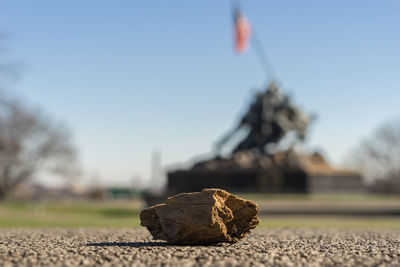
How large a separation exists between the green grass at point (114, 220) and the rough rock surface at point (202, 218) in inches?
306

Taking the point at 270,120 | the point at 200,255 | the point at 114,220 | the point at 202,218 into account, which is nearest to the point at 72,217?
the point at 114,220

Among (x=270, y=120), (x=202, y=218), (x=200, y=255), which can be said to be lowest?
(x=200, y=255)

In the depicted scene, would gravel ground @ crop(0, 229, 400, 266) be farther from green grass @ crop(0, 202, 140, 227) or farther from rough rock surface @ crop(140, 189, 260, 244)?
green grass @ crop(0, 202, 140, 227)

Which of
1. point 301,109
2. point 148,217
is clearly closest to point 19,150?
point 301,109

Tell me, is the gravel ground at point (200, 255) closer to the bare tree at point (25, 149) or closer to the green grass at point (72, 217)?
the green grass at point (72, 217)

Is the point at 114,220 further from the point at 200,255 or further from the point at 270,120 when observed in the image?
the point at 200,255

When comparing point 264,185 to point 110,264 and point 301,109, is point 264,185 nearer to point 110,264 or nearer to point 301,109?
point 301,109

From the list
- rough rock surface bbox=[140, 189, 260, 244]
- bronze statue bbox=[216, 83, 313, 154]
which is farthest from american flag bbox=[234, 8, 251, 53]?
rough rock surface bbox=[140, 189, 260, 244]

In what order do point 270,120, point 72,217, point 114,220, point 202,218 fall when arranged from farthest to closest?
point 270,120 < point 72,217 < point 114,220 < point 202,218

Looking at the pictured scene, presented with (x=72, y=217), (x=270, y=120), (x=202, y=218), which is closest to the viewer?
(x=202, y=218)

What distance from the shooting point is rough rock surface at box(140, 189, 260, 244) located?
9000mm

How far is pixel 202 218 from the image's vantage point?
896cm

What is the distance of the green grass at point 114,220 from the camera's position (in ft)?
58.2

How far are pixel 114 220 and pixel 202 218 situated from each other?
1435cm
